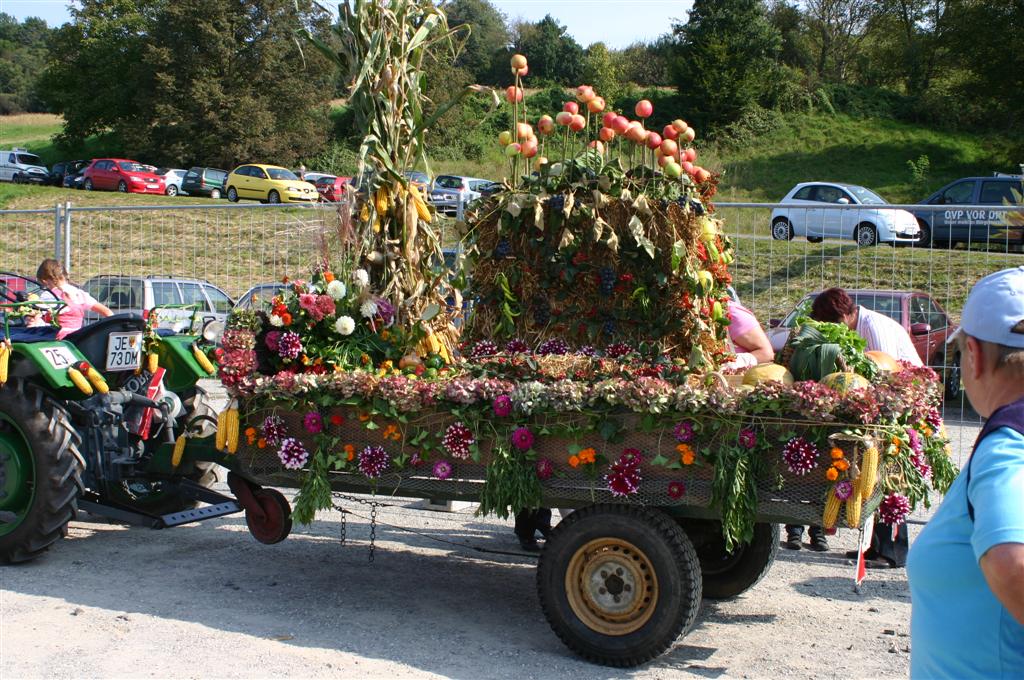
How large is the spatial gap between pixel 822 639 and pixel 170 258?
9.19m

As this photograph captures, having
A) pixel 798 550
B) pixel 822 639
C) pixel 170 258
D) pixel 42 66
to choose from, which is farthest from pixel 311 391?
pixel 42 66

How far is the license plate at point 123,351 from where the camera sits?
6566 mm

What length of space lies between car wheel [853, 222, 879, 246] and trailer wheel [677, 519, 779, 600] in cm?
595

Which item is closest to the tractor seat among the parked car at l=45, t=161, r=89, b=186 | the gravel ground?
the gravel ground

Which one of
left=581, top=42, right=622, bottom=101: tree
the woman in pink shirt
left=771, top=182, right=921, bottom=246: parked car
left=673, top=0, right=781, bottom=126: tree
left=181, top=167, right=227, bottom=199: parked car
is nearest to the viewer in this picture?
the woman in pink shirt

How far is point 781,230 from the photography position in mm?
11789

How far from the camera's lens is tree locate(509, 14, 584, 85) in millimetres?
66562

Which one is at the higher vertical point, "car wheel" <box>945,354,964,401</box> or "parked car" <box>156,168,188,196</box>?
"parked car" <box>156,168,188,196</box>

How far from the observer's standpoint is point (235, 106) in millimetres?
46844

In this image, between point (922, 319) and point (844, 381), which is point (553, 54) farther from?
point (844, 381)

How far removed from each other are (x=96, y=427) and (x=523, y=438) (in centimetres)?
312

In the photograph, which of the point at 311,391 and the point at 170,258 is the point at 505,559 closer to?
the point at 311,391

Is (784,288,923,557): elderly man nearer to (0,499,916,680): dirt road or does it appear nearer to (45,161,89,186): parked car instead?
(0,499,916,680): dirt road

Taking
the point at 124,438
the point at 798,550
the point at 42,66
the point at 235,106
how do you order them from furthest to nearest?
the point at 42,66
the point at 235,106
the point at 798,550
the point at 124,438
